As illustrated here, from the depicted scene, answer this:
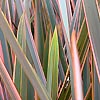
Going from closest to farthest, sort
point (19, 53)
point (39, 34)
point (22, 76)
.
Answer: point (19, 53) → point (22, 76) → point (39, 34)

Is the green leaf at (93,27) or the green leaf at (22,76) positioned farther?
the green leaf at (22,76)

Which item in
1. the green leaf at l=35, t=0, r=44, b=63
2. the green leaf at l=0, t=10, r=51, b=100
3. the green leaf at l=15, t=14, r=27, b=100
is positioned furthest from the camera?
the green leaf at l=35, t=0, r=44, b=63

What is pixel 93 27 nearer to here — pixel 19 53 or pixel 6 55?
pixel 19 53

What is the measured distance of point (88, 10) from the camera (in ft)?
0.91

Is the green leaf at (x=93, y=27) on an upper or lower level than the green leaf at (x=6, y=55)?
upper

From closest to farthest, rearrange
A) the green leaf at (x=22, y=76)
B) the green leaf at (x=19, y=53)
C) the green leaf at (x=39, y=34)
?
the green leaf at (x=19, y=53), the green leaf at (x=22, y=76), the green leaf at (x=39, y=34)

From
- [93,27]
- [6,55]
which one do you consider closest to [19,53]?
[93,27]

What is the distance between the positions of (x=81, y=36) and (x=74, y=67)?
0.48 ft

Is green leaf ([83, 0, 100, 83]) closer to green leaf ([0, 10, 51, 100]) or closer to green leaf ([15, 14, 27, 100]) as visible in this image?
green leaf ([0, 10, 51, 100])

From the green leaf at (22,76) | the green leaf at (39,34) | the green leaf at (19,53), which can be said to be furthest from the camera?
the green leaf at (39,34)

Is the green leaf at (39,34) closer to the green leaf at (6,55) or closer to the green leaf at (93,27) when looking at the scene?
the green leaf at (6,55)

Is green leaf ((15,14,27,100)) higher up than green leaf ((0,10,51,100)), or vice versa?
green leaf ((0,10,51,100))

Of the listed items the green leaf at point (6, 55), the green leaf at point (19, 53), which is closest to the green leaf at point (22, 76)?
the green leaf at point (6, 55)

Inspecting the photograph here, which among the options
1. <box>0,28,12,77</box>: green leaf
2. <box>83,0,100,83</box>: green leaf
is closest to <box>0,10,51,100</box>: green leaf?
<box>83,0,100,83</box>: green leaf
